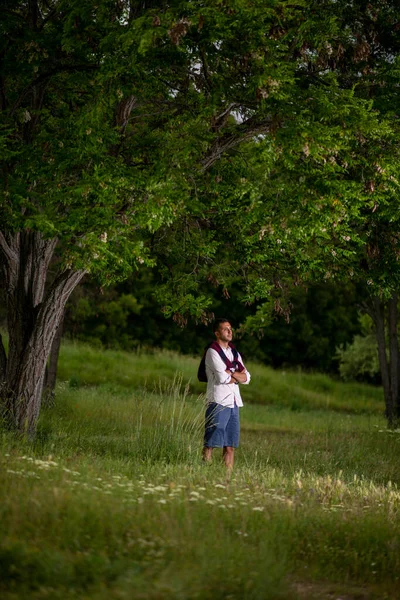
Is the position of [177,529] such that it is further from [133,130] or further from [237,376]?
[133,130]

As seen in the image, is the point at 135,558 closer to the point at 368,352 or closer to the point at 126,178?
the point at 126,178

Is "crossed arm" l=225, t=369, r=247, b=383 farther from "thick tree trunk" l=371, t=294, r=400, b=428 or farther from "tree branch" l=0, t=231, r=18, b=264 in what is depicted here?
"thick tree trunk" l=371, t=294, r=400, b=428

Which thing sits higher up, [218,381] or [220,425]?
[218,381]

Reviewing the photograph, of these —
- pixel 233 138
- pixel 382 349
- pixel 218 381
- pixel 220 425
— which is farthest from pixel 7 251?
pixel 382 349

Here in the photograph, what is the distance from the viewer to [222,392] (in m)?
10.7

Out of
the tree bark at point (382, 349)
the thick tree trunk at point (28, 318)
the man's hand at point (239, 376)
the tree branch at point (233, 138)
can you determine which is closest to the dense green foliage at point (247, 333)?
the tree bark at point (382, 349)

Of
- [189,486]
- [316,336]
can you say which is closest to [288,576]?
[189,486]

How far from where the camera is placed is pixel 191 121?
1133 cm

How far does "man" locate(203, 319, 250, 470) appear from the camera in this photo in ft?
34.9

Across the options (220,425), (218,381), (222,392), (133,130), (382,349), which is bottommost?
(220,425)

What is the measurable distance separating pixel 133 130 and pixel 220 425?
18.7 feet

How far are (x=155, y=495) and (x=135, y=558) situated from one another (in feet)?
5.68

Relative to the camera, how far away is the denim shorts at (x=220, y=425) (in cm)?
1065

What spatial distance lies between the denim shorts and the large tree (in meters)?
2.19
